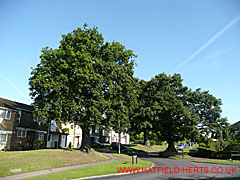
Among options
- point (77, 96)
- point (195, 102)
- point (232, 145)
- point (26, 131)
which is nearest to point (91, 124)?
point (77, 96)

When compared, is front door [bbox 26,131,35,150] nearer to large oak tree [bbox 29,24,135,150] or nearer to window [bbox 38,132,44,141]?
window [bbox 38,132,44,141]

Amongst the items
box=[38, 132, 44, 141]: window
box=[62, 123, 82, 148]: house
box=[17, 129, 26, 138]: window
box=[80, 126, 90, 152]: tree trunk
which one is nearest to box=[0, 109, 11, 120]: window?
box=[17, 129, 26, 138]: window

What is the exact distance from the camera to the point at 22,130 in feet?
108

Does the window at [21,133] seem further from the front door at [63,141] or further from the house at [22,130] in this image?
the front door at [63,141]

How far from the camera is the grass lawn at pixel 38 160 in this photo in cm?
1753

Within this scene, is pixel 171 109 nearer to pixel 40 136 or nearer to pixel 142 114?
pixel 142 114

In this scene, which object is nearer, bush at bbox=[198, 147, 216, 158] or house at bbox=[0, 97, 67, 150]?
house at bbox=[0, 97, 67, 150]

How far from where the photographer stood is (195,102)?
37.6 m

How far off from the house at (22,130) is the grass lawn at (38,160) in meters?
8.99

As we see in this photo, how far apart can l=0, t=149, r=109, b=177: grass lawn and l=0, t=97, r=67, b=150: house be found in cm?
899

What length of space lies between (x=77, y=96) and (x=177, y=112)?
59.3ft

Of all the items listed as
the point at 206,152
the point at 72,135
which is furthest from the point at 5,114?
the point at 206,152

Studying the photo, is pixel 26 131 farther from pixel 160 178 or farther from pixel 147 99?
pixel 160 178

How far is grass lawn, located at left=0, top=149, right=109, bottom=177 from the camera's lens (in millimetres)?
17531
